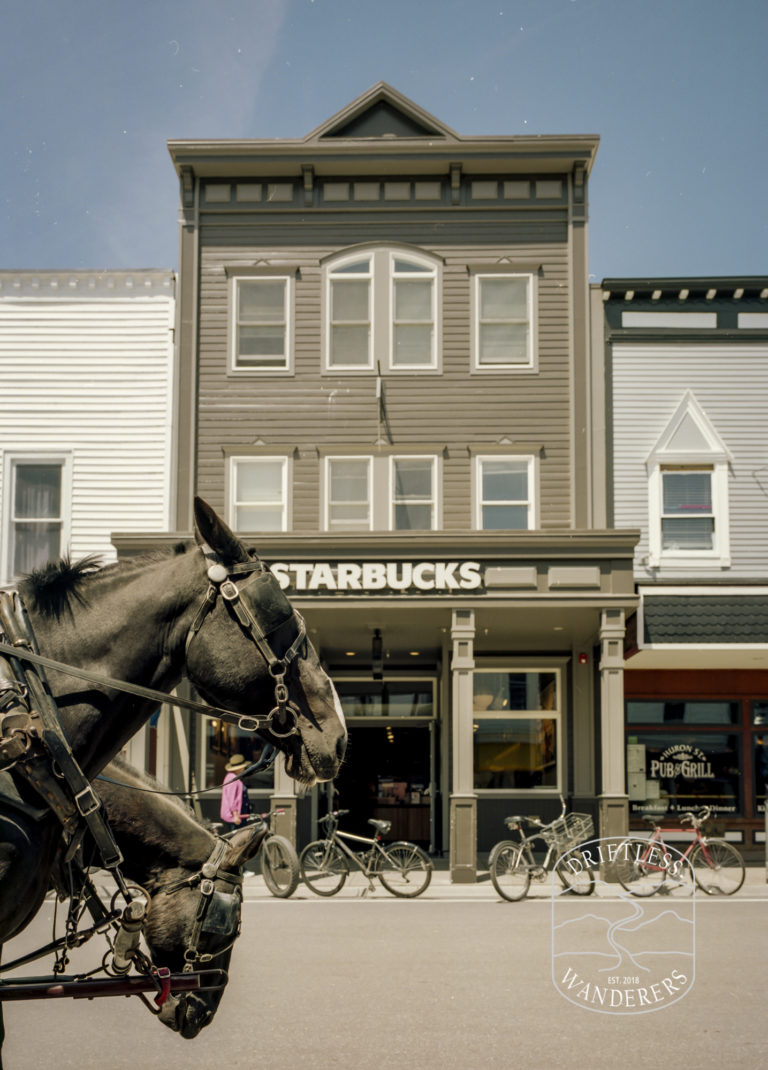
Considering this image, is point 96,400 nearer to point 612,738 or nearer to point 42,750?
point 612,738

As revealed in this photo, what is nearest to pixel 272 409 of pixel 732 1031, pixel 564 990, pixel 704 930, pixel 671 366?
pixel 671 366

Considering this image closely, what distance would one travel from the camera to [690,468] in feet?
65.9

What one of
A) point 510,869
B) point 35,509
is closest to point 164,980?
point 510,869

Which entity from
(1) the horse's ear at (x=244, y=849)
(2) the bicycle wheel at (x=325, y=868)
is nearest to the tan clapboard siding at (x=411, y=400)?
(2) the bicycle wheel at (x=325, y=868)

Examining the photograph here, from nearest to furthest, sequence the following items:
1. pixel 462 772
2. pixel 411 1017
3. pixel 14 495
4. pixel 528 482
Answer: pixel 411 1017 → pixel 462 772 → pixel 528 482 → pixel 14 495

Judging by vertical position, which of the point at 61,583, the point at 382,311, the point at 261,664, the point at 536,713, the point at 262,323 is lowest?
the point at 536,713

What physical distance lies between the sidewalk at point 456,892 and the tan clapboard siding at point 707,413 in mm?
6101

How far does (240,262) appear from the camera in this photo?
20078 mm

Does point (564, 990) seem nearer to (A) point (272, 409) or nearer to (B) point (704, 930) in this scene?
(B) point (704, 930)

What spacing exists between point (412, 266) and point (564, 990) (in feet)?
46.4

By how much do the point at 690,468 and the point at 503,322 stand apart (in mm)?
4159

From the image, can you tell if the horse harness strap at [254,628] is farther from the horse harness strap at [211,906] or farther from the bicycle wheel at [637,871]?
the bicycle wheel at [637,871]

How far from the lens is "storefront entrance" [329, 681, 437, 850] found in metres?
20.9

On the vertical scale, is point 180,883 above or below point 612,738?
above
